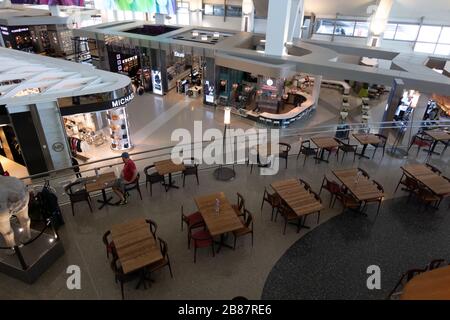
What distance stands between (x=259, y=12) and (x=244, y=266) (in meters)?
20.5

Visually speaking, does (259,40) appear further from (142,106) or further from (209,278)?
(209,278)

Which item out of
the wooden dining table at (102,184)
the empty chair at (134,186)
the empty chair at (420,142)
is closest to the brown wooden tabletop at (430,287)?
the empty chair at (134,186)

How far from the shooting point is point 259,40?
19344 mm

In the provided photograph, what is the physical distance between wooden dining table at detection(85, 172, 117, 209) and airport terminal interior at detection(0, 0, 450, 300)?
0.16 feet

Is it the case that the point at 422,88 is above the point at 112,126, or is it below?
above

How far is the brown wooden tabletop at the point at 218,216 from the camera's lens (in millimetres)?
5696

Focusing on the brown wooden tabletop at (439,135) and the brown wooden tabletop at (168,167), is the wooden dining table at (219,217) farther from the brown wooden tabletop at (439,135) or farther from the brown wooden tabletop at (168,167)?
the brown wooden tabletop at (439,135)

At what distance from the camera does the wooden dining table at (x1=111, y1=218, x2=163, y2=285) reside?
4992 millimetres

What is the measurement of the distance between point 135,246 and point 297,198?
3.47 metres

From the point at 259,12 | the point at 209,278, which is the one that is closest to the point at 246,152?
the point at 209,278

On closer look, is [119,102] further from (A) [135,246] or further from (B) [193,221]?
(A) [135,246]

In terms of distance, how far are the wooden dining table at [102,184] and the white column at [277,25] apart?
1061cm

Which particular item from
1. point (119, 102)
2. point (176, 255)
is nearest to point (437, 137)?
point (176, 255)

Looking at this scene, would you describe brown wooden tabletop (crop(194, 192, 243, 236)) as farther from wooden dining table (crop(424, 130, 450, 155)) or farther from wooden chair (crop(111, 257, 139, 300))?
wooden dining table (crop(424, 130, 450, 155))
